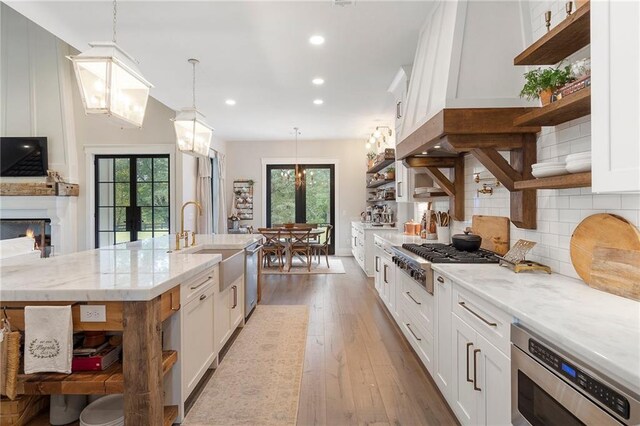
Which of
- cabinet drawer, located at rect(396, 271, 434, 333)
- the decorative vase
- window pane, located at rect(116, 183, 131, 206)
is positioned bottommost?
cabinet drawer, located at rect(396, 271, 434, 333)

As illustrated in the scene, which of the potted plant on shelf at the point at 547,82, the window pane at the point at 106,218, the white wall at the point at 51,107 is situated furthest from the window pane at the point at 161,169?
the potted plant on shelf at the point at 547,82

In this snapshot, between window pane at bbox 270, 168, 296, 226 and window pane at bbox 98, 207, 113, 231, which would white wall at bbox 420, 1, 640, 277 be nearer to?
window pane at bbox 270, 168, 296, 226

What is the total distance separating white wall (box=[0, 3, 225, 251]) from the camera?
538cm

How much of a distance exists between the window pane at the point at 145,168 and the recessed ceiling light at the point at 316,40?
447 cm

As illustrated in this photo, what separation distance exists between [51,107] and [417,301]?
674 cm

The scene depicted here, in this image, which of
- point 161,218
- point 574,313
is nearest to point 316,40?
point 574,313

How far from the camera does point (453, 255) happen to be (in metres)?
2.35

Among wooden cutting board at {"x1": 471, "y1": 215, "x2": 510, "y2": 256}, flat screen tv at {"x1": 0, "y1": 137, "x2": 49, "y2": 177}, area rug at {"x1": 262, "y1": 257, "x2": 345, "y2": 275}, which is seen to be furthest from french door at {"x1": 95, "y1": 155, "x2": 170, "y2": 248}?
wooden cutting board at {"x1": 471, "y1": 215, "x2": 510, "y2": 256}

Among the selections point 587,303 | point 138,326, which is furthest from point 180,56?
point 587,303

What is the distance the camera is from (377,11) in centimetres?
269

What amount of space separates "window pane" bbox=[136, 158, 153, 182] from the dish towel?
5262mm

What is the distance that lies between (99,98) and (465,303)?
2.62 metres

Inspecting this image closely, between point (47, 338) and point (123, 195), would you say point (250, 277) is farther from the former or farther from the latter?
point (123, 195)

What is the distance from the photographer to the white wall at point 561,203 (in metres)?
1.50
